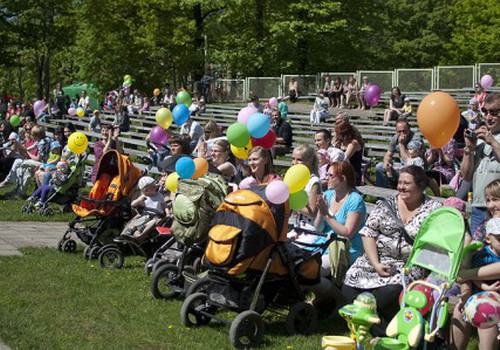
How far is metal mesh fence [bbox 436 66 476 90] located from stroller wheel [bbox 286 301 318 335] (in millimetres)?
25431

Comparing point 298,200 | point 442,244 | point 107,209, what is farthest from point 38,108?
point 442,244

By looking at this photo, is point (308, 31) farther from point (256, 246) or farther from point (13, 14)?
point (256, 246)

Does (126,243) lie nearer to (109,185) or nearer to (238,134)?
(109,185)

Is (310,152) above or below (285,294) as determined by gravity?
above

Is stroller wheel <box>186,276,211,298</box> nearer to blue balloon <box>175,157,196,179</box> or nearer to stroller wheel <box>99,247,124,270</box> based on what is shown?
blue balloon <box>175,157,196,179</box>

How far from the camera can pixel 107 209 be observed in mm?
10852

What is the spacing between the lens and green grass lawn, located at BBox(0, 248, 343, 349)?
6.87 meters

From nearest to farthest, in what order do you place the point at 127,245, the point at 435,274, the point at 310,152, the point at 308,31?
1. the point at 435,274
2. the point at 310,152
3. the point at 127,245
4. the point at 308,31

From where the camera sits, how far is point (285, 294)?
7293 mm

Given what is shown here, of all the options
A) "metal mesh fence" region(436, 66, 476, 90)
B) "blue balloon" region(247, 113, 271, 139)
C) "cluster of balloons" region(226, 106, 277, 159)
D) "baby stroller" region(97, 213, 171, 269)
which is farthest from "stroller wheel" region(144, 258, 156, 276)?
"metal mesh fence" region(436, 66, 476, 90)

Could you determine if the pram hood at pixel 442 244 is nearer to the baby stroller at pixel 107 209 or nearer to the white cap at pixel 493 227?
the white cap at pixel 493 227

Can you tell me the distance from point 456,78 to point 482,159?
82.8 ft

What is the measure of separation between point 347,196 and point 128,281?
3.05m

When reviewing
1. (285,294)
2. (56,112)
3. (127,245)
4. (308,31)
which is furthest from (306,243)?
(308,31)
